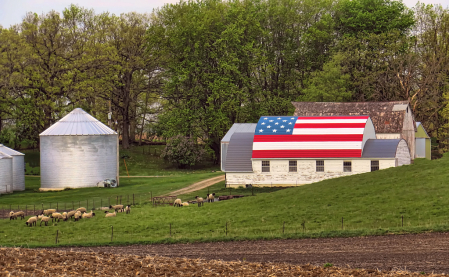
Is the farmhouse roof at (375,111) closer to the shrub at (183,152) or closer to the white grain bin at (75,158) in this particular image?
the shrub at (183,152)

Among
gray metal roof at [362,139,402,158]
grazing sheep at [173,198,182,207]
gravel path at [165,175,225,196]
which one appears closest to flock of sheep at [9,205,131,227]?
grazing sheep at [173,198,182,207]

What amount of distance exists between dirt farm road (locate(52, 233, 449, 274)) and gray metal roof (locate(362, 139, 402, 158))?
29.6m

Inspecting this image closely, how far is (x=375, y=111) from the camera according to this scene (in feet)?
253

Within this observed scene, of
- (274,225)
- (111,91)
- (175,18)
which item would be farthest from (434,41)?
(274,225)

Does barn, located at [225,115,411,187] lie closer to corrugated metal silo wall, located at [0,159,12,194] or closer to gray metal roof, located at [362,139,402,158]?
gray metal roof, located at [362,139,402,158]

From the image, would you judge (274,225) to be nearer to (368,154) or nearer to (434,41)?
(368,154)

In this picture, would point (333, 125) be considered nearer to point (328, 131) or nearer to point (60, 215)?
point (328, 131)

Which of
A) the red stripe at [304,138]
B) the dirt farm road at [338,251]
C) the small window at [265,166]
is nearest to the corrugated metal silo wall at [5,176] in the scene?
the red stripe at [304,138]

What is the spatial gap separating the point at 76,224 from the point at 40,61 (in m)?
55.3

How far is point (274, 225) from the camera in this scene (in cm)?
3769

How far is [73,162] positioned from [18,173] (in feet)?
22.0

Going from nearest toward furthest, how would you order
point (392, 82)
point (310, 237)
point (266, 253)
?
point (266, 253) → point (310, 237) → point (392, 82)

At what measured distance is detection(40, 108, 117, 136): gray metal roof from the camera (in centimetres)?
6956

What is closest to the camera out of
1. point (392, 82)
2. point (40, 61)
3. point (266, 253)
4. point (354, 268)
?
point (354, 268)
